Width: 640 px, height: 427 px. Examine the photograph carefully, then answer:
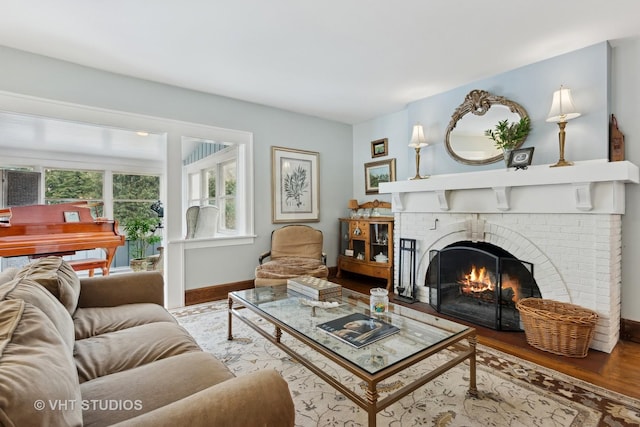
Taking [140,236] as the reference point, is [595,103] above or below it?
above

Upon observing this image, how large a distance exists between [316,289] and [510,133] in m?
2.34

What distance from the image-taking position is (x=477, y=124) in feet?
10.6

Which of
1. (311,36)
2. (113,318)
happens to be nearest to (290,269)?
(113,318)

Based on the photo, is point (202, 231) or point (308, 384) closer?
point (308, 384)

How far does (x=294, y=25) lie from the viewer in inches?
91.0

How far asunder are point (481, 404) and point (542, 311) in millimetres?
1083

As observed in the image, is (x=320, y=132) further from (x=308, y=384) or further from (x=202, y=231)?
(x=308, y=384)

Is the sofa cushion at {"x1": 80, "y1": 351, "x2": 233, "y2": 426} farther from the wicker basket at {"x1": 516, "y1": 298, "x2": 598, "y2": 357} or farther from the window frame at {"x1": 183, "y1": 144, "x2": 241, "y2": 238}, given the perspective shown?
the window frame at {"x1": 183, "y1": 144, "x2": 241, "y2": 238}

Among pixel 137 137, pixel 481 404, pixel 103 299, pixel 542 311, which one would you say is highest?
pixel 137 137

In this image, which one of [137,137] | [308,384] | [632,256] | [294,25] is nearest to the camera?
[308,384]

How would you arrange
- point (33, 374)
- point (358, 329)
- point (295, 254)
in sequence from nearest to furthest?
point (33, 374) < point (358, 329) < point (295, 254)

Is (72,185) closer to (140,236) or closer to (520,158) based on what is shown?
(140,236)

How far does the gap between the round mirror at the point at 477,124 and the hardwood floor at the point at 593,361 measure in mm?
1696

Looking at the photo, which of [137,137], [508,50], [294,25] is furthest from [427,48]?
[137,137]
